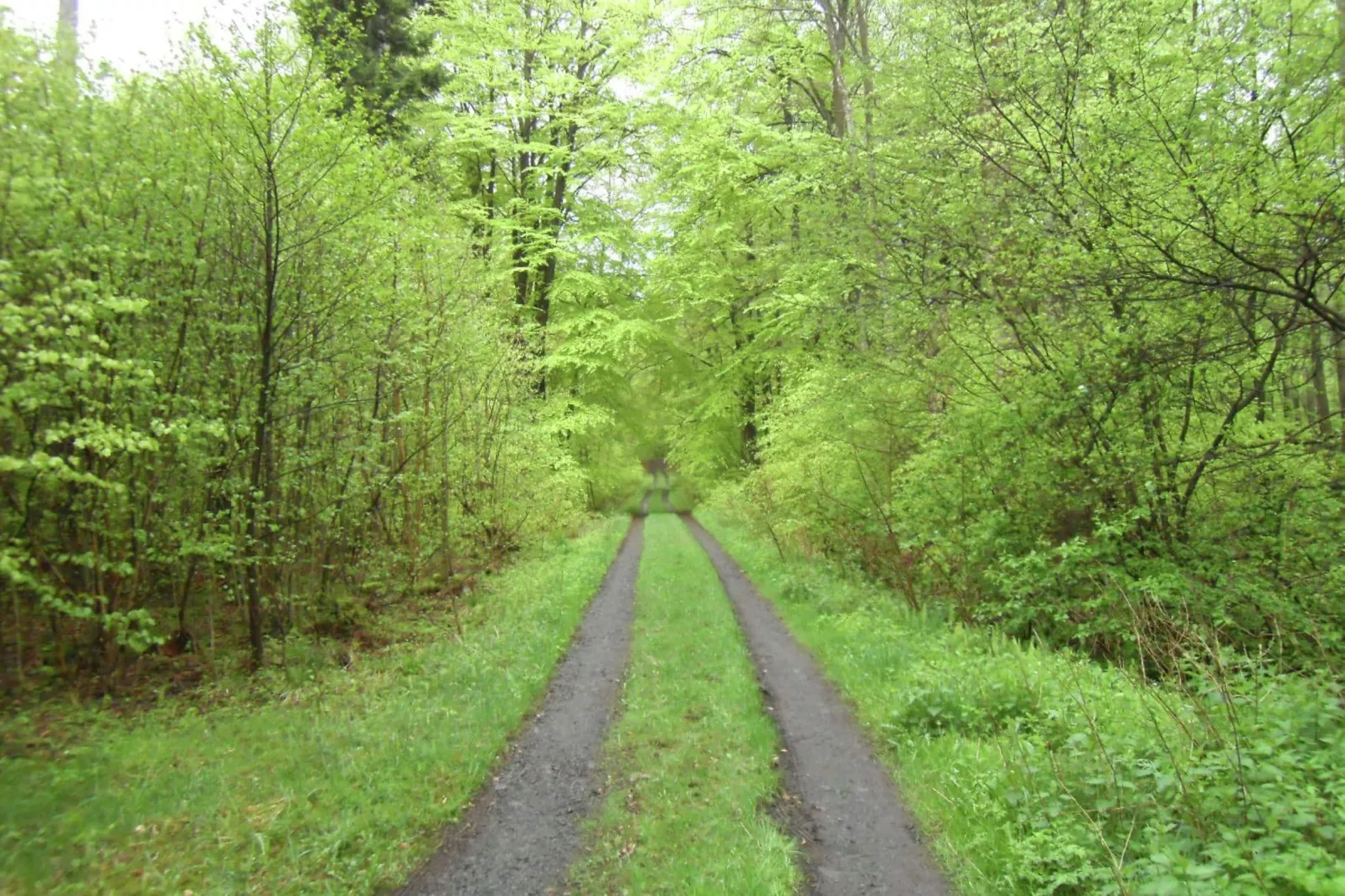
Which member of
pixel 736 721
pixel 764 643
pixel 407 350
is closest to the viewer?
pixel 736 721

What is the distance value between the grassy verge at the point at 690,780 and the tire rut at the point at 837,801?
21 centimetres

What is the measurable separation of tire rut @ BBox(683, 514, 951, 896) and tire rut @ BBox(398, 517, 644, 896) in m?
1.70

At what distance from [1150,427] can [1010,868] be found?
5.74 metres

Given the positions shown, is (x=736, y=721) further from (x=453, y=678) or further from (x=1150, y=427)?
(x=1150, y=427)

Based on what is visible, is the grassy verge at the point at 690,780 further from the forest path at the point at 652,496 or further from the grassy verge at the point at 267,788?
the forest path at the point at 652,496

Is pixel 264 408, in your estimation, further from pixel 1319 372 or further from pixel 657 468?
pixel 657 468

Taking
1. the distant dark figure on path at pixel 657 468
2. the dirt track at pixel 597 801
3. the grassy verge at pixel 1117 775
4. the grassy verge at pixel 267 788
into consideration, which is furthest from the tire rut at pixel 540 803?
the distant dark figure on path at pixel 657 468

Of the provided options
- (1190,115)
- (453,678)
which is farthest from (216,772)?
(1190,115)

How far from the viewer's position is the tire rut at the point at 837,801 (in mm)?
4301

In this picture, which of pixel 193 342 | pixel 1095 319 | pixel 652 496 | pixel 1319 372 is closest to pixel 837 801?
pixel 1095 319

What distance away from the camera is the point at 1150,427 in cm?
761

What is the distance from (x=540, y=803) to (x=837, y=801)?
2.38 meters

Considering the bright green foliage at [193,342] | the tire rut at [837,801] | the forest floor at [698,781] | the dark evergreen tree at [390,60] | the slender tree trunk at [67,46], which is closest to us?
the forest floor at [698,781]

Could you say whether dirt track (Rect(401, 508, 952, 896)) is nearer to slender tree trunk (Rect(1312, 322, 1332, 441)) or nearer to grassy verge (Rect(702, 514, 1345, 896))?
grassy verge (Rect(702, 514, 1345, 896))
